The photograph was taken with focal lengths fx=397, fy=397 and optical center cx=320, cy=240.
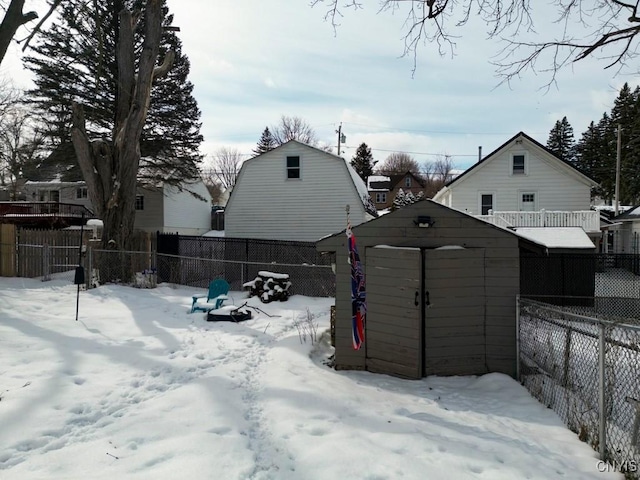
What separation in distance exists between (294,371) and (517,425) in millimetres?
2923

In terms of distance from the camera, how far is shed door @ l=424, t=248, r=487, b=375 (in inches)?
246

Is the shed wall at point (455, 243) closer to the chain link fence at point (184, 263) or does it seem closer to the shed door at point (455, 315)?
the shed door at point (455, 315)

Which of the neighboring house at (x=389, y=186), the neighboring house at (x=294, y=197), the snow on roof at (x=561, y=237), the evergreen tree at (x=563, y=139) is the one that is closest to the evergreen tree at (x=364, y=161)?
the neighboring house at (x=389, y=186)

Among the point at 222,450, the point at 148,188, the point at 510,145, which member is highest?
the point at 510,145

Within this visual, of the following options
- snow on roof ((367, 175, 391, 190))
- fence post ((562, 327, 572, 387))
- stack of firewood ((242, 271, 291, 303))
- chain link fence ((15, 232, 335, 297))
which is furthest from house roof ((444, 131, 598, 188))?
snow on roof ((367, 175, 391, 190))

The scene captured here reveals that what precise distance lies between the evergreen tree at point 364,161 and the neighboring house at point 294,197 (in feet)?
137

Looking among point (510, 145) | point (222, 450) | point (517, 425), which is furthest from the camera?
point (510, 145)

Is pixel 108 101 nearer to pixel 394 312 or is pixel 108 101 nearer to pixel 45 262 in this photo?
pixel 45 262

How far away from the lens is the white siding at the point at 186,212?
28.0 m

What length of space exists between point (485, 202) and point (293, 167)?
1079 cm

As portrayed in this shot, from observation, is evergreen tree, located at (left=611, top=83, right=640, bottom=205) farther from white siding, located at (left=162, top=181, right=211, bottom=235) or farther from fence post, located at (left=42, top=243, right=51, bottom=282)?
fence post, located at (left=42, top=243, right=51, bottom=282)

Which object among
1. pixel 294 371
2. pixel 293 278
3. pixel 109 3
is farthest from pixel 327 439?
pixel 109 3

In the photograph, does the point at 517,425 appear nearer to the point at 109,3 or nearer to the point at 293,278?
the point at 293,278

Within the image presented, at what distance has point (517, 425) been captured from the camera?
14.5 feet
